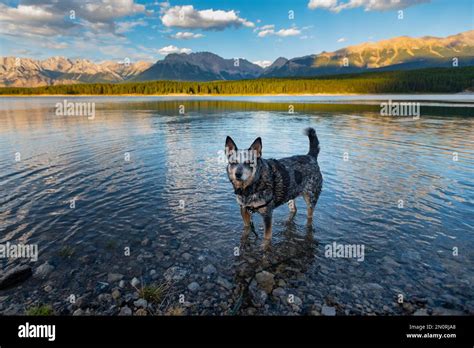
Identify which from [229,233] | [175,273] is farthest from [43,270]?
[229,233]

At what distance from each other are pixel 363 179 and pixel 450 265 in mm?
8594

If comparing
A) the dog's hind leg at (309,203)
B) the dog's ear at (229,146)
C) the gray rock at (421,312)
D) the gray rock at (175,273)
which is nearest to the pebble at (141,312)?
the gray rock at (175,273)

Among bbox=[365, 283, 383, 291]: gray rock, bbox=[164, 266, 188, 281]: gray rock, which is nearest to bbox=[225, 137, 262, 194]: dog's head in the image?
bbox=[164, 266, 188, 281]: gray rock

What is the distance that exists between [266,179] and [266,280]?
2.99 meters

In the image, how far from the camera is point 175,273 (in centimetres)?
748

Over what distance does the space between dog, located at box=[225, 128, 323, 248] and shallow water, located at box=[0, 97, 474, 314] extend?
145 centimetres

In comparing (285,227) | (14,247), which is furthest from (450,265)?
(14,247)

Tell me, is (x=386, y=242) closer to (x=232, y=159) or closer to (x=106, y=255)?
(x=232, y=159)

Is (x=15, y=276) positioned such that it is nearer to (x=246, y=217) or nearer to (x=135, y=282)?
(x=135, y=282)

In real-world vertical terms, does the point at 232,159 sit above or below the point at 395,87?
below

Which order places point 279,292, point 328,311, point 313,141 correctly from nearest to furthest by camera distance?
point 328,311
point 279,292
point 313,141

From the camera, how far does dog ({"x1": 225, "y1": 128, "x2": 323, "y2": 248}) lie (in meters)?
7.40

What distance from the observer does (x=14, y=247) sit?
28.0ft
